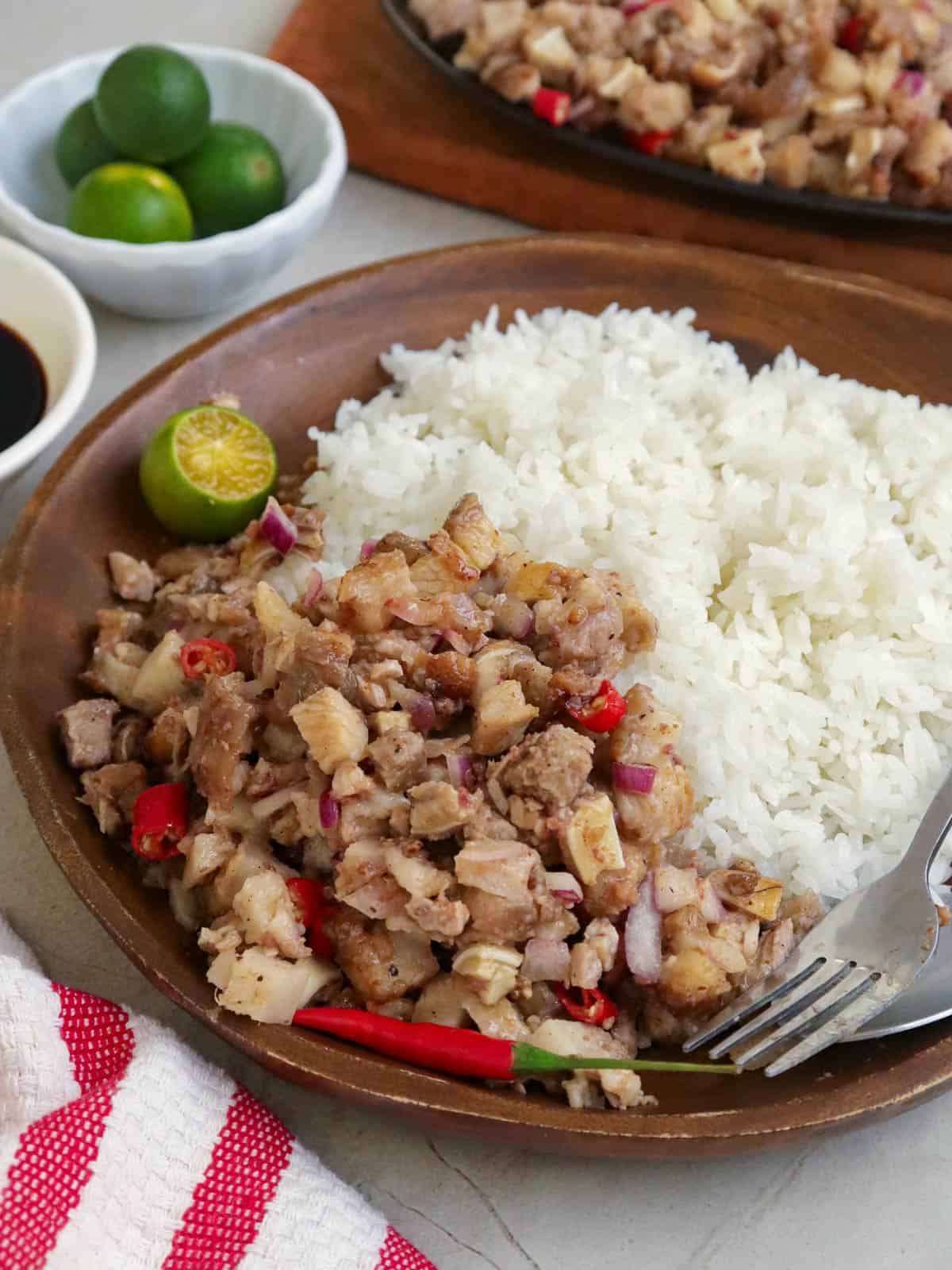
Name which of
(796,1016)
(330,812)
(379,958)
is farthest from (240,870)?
(796,1016)

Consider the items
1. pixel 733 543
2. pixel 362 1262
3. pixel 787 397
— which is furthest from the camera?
pixel 787 397

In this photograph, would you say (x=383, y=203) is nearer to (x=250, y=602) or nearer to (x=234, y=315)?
(x=234, y=315)

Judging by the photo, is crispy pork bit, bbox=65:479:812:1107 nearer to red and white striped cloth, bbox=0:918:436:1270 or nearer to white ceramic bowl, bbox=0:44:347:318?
red and white striped cloth, bbox=0:918:436:1270

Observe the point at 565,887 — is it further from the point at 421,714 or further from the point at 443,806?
the point at 421,714

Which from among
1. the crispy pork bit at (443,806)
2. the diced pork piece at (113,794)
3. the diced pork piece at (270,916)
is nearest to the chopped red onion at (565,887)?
the crispy pork bit at (443,806)

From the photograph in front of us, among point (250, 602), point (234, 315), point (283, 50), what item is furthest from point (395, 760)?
point (283, 50)

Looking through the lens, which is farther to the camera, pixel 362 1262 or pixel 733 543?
pixel 733 543

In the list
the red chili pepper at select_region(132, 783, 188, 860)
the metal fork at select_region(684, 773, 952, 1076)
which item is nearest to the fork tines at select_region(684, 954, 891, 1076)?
the metal fork at select_region(684, 773, 952, 1076)
